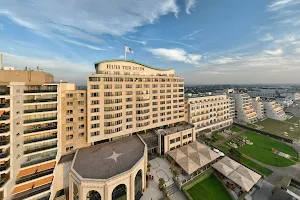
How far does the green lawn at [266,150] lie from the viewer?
56.5m

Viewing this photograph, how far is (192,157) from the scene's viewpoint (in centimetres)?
5278

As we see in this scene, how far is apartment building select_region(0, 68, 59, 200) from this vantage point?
34.0 metres

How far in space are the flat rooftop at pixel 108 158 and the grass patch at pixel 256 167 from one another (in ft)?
141

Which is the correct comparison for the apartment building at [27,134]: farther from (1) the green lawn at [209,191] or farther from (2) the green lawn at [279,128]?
(2) the green lawn at [279,128]

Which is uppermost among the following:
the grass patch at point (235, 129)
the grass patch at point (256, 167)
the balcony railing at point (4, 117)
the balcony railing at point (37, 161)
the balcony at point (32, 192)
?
the balcony railing at point (4, 117)

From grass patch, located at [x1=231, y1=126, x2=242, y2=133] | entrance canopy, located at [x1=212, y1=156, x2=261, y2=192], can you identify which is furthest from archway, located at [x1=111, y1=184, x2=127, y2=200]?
grass patch, located at [x1=231, y1=126, x2=242, y2=133]

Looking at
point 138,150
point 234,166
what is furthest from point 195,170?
point 138,150

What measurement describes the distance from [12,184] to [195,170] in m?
52.1

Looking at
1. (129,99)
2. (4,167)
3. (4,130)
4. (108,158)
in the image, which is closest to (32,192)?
(4,167)

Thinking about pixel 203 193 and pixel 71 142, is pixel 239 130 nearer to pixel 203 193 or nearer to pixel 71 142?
pixel 203 193

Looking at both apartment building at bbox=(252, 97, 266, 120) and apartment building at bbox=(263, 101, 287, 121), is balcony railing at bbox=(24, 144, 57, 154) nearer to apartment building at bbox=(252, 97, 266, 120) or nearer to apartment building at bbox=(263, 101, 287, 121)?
apartment building at bbox=(252, 97, 266, 120)

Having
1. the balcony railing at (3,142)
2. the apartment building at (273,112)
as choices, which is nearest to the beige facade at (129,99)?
the balcony railing at (3,142)

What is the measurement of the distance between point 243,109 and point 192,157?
7840 centimetres

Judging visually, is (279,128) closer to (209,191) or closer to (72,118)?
(209,191)
